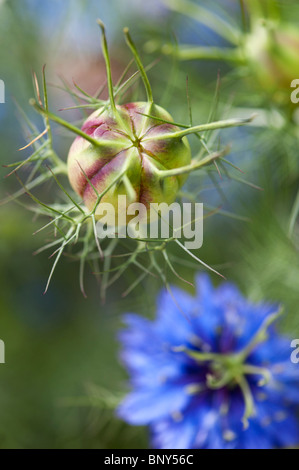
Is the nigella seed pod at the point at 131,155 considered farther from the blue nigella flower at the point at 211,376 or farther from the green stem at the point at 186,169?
the blue nigella flower at the point at 211,376

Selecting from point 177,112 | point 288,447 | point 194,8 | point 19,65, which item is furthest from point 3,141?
point 288,447

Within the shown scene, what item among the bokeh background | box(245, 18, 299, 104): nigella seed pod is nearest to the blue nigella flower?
the bokeh background

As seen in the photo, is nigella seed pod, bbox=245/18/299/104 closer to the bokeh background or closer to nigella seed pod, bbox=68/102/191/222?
the bokeh background

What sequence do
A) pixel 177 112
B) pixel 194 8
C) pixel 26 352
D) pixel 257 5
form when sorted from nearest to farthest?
pixel 257 5 → pixel 194 8 → pixel 177 112 → pixel 26 352

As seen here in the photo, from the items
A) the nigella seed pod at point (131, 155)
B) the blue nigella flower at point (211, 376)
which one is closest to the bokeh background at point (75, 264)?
the blue nigella flower at point (211, 376)
